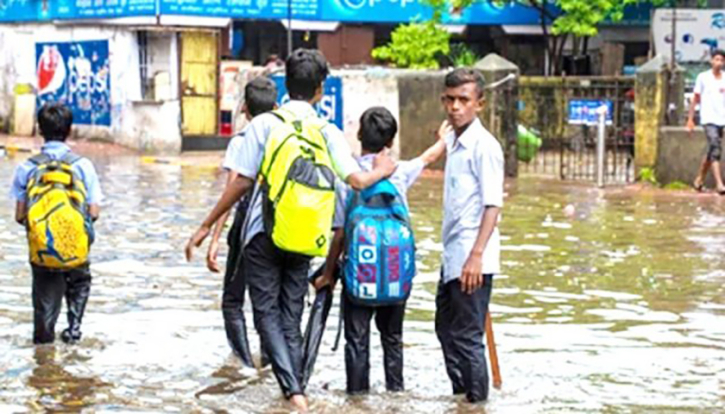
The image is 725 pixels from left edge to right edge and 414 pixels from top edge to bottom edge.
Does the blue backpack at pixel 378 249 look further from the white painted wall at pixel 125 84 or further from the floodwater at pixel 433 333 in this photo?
the white painted wall at pixel 125 84

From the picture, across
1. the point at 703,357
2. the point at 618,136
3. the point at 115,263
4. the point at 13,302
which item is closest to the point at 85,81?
the point at 618,136

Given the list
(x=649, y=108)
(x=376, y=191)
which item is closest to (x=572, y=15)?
(x=649, y=108)

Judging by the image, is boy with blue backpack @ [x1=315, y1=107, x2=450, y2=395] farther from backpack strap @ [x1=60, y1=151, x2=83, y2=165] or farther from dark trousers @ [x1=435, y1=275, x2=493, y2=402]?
backpack strap @ [x1=60, y1=151, x2=83, y2=165]

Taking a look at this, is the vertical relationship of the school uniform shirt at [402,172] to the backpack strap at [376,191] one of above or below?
above

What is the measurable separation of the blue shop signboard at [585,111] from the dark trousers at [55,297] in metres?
14.5

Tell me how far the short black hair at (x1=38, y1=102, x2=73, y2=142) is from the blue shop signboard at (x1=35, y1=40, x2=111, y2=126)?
22824 mm

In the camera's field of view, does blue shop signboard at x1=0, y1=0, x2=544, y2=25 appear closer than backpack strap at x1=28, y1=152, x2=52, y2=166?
No

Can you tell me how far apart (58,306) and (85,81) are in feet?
78.0

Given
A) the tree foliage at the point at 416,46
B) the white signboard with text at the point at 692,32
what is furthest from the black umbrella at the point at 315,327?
the white signboard with text at the point at 692,32

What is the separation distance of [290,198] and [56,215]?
6.63 ft

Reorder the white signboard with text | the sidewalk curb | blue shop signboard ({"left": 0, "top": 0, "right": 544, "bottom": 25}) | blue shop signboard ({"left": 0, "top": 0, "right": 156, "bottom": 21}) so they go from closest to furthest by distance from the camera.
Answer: the sidewalk curb → blue shop signboard ({"left": 0, "top": 0, "right": 156, "bottom": 21}) → blue shop signboard ({"left": 0, "top": 0, "right": 544, "bottom": 25}) → the white signboard with text

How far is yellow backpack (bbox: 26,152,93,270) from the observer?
9352mm

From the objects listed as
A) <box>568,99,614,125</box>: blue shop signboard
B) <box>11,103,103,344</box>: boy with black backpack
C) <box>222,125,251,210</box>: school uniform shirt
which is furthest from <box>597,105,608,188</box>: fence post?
<box>222,125,251,210</box>: school uniform shirt

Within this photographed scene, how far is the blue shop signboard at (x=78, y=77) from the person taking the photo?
107ft
